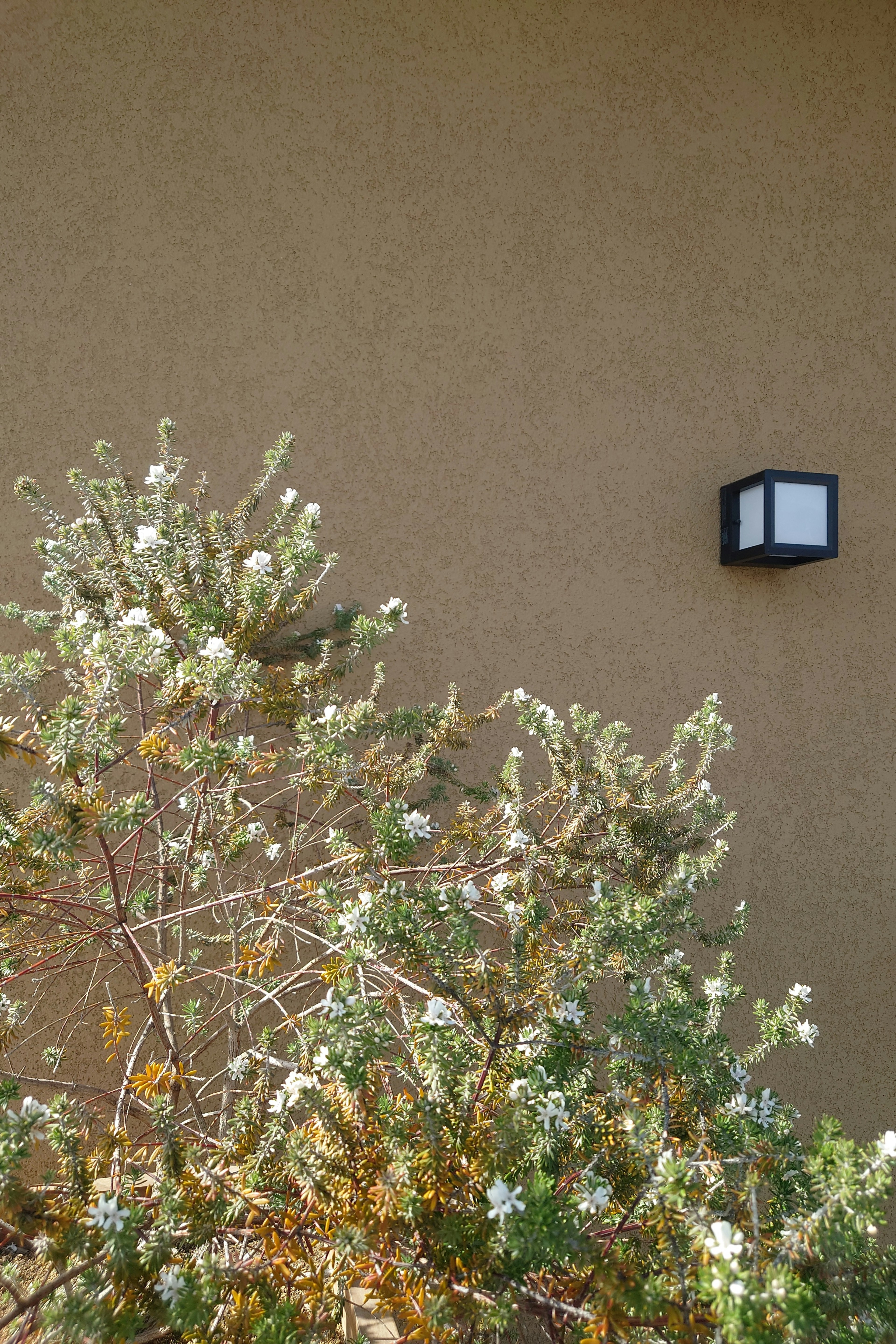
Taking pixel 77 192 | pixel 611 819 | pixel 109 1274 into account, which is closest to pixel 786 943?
pixel 611 819

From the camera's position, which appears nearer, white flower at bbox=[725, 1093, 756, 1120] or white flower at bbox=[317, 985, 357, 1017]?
white flower at bbox=[317, 985, 357, 1017]

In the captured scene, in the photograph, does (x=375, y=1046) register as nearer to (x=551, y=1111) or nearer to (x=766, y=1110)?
(x=551, y=1111)

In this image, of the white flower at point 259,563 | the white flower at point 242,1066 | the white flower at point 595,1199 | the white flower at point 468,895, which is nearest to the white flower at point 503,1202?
the white flower at point 595,1199

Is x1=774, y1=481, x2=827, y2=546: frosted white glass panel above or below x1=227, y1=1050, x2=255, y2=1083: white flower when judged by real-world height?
above

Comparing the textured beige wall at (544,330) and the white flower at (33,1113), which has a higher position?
the textured beige wall at (544,330)

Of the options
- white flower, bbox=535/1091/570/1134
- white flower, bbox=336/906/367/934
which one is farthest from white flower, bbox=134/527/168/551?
white flower, bbox=535/1091/570/1134

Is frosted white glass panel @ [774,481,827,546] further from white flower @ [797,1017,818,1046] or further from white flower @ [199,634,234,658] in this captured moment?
white flower @ [199,634,234,658]

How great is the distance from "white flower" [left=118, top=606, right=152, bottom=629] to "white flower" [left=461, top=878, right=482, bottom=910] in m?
0.82

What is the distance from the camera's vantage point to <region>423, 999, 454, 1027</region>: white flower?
1.56 metres

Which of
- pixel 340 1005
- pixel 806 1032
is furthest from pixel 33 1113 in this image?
pixel 806 1032

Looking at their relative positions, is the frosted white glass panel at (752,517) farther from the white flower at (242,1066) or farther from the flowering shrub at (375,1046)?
the white flower at (242,1066)

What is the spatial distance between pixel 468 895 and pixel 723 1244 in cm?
67

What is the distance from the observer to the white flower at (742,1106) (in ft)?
5.98

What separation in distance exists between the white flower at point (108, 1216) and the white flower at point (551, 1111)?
0.69 m
